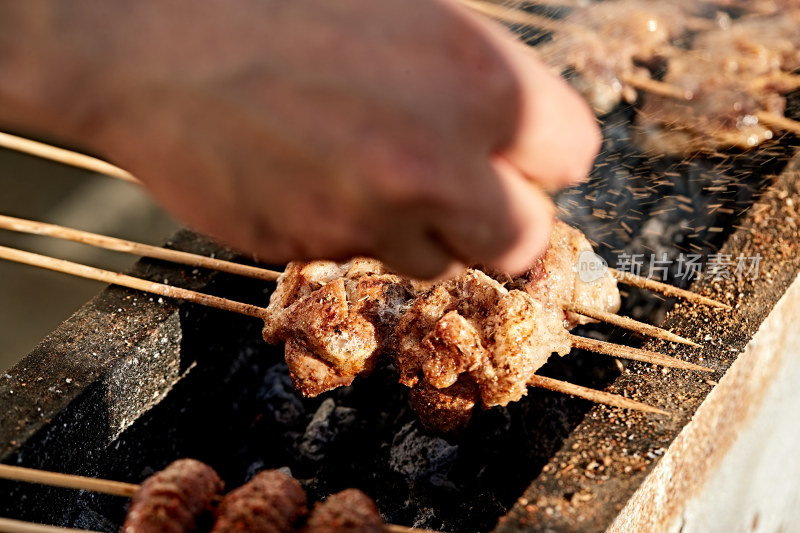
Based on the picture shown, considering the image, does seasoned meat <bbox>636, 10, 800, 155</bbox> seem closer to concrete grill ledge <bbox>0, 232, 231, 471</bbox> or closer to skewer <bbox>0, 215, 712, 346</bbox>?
skewer <bbox>0, 215, 712, 346</bbox>

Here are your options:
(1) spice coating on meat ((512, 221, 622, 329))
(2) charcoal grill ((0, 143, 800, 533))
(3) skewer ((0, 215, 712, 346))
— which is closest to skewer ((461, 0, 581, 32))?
(2) charcoal grill ((0, 143, 800, 533))

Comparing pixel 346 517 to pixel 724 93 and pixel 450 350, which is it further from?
pixel 724 93

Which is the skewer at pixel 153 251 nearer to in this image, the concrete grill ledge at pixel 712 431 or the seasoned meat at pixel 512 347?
the seasoned meat at pixel 512 347

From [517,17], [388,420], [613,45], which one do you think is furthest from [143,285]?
[613,45]

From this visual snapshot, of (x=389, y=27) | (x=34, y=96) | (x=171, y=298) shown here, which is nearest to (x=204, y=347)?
(x=171, y=298)

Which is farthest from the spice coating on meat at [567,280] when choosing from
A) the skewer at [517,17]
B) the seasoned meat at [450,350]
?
the skewer at [517,17]

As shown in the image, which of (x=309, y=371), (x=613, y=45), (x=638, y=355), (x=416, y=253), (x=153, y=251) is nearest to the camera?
(x=416, y=253)
